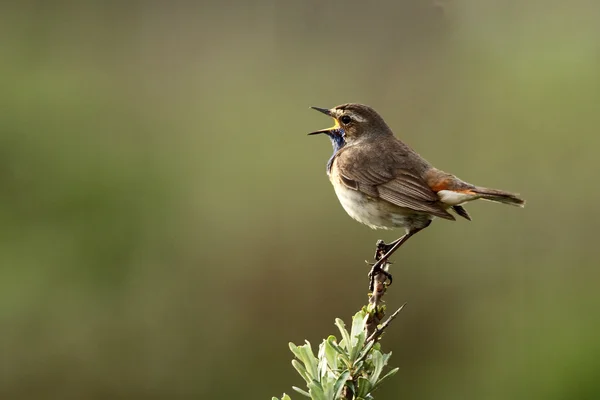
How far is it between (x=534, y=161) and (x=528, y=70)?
2.54 meters

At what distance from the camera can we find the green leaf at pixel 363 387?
2348 mm

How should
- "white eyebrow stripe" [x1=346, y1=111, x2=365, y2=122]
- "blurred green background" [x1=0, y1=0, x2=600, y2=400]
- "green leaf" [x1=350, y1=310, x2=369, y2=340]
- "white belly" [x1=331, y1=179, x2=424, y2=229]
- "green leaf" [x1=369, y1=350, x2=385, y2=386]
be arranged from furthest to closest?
"blurred green background" [x1=0, y1=0, x2=600, y2=400]
"white eyebrow stripe" [x1=346, y1=111, x2=365, y2=122]
"white belly" [x1=331, y1=179, x2=424, y2=229]
"green leaf" [x1=350, y1=310, x2=369, y2=340]
"green leaf" [x1=369, y1=350, x2=385, y2=386]

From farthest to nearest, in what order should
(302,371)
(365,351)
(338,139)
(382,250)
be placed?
(338,139) < (382,250) < (302,371) < (365,351)

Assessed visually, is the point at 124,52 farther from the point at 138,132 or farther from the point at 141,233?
the point at 141,233

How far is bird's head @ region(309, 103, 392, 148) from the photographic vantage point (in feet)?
19.8

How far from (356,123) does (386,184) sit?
0.83 meters

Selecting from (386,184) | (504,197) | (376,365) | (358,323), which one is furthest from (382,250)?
(376,365)

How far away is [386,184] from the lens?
536cm

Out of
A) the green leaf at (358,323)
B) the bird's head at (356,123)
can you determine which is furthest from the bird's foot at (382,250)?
the green leaf at (358,323)

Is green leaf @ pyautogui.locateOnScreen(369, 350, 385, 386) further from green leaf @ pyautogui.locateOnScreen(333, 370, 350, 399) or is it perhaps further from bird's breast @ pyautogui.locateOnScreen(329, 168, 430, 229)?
bird's breast @ pyautogui.locateOnScreen(329, 168, 430, 229)

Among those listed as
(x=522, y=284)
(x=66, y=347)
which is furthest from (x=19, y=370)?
(x=522, y=284)

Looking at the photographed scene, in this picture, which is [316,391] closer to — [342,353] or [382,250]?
[342,353]

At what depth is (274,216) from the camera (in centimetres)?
1078

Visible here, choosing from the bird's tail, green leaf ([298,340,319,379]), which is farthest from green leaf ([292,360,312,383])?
the bird's tail
